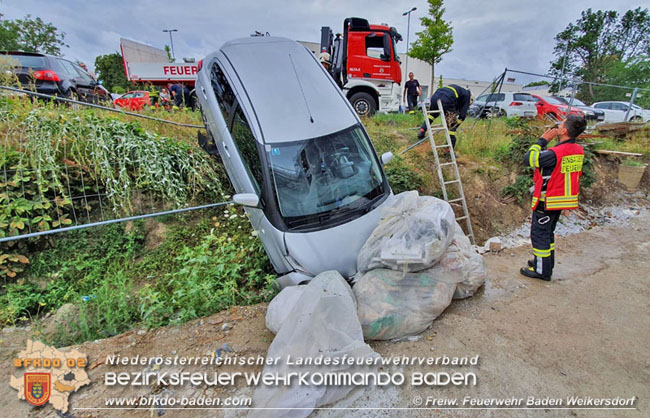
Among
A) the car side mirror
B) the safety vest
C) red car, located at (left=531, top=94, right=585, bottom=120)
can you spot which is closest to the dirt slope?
the safety vest

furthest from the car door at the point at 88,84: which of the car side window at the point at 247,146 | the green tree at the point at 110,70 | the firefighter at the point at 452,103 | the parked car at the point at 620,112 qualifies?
the green tree at the point at 110,70

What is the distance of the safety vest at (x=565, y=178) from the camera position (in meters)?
2.95

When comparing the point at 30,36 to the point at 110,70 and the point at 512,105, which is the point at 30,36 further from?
the point at 512,105

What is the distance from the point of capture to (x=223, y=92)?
385 cm

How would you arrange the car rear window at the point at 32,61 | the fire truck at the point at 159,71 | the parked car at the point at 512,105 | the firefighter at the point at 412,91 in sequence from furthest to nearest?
the fire truck at the point at 159,71 → the parked car at the point at 512,105 → the firefighter at the point at 412,91 → the car rear window at the point at 32,61

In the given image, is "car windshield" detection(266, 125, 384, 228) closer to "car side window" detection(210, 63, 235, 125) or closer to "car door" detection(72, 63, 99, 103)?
"car side window" detection(210, 63, 235, 125)

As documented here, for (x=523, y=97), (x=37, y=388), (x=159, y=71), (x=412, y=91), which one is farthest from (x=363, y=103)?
(x=159, y=71)

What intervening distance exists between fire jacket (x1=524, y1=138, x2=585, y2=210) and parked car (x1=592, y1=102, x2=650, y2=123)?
1144cm

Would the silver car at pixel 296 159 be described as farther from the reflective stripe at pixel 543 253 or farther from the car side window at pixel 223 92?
the reflective stripe at pixel 543 253

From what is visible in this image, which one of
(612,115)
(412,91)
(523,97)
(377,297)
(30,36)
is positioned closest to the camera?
(377,297)

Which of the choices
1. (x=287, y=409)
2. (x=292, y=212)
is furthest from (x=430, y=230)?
(x=287, y=409)

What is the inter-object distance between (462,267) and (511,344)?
0.66 metres

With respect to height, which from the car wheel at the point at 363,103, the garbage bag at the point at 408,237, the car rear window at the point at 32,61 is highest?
the car rear window at the point at 32,61

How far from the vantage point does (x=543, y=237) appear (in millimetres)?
3172
